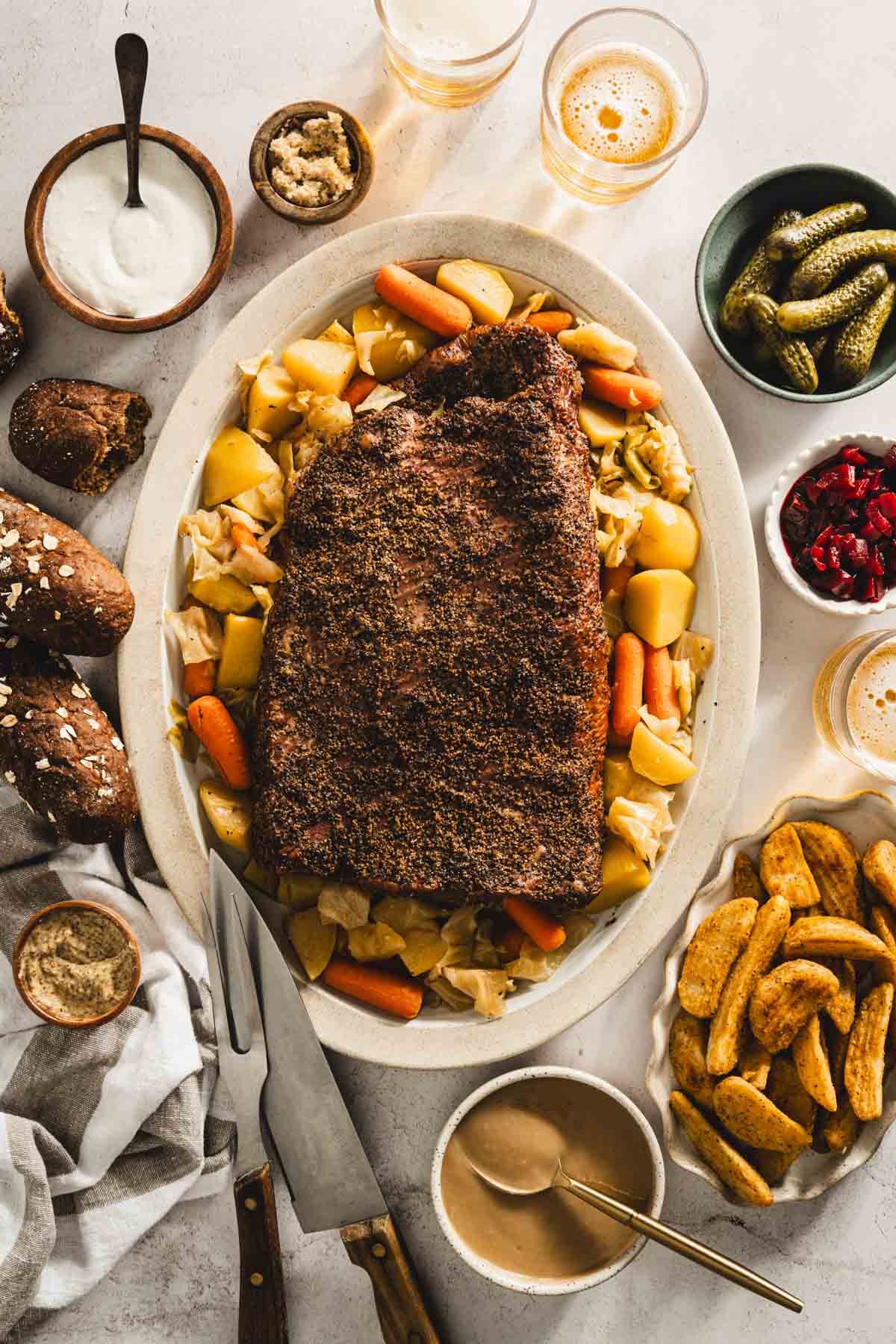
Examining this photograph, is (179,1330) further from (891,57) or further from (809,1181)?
(891,57)

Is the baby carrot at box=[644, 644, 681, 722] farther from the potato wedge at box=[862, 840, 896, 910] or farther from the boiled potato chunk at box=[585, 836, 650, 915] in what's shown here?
the potato wedge at box=[862, 840, 896, 910]

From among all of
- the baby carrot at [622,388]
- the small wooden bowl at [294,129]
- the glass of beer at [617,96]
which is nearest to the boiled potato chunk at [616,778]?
the baby carrot at [622,388]

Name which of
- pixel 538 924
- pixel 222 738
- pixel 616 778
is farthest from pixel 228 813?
pixel 616 778

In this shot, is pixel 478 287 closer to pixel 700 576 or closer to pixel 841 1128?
pixel 700 576

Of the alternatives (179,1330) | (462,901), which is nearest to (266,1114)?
(462,901)

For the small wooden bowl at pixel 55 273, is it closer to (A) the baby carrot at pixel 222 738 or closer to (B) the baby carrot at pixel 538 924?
(A) the baby carrot at pixel 222 738

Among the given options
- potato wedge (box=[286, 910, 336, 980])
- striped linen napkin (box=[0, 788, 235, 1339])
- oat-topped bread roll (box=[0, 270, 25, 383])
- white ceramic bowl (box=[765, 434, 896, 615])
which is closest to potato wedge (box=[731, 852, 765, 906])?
white ceramic bowl (box=[765, 434, 896, 615])
